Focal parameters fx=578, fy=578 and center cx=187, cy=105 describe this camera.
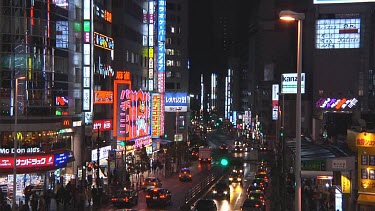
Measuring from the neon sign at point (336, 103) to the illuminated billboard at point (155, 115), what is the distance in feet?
98.0

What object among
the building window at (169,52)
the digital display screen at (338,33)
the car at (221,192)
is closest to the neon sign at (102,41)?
the car at (221,192)

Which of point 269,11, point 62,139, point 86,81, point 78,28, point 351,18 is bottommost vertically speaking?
point 62,139

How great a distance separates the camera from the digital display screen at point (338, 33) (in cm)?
9475

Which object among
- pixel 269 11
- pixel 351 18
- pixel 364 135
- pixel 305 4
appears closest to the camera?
pixel 364 135

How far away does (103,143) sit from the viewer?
59312mm

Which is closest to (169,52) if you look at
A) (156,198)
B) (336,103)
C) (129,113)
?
(336,103)

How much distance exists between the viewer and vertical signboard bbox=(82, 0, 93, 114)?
5241cm

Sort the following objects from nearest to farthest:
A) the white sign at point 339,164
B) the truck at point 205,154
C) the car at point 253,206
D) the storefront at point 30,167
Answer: the white sign at point 339,164 < the car at point 253,206 < the storefront at point 30,167 < the truck at point 205,154

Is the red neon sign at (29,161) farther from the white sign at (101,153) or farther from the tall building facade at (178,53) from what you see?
the tall building facade at (178,53)

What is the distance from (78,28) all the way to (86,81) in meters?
4.85

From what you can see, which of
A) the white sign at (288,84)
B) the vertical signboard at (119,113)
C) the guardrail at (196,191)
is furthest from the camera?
the vertical signboard at (119,113)

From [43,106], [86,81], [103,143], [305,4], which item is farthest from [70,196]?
[305,4]

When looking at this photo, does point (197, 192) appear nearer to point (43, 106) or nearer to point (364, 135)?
point (43, 106)

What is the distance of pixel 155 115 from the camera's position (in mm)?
79000
